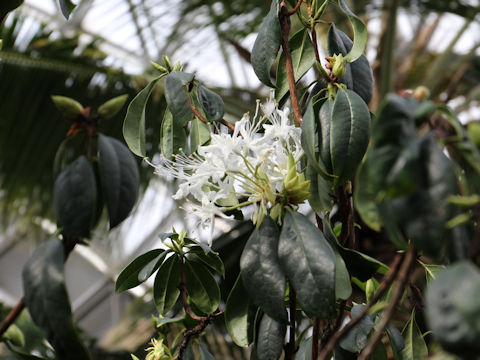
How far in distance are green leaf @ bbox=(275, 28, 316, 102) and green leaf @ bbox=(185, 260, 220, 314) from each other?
20 centimetres

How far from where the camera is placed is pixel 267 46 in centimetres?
54

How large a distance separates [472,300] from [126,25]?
9.10 feet

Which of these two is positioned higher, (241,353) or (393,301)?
(393,301)

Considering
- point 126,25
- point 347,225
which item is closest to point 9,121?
point 126,25

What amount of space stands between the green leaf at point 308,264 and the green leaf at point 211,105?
0.16 m

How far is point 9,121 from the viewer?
8.32 ft

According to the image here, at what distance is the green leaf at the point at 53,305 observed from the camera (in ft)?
1.01

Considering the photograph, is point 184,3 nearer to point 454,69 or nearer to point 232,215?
point 454,69

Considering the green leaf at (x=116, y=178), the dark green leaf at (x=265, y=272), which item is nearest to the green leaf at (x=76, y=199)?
the green leaf at (x=116, y=178)

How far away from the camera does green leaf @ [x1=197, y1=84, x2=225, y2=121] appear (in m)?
0.56

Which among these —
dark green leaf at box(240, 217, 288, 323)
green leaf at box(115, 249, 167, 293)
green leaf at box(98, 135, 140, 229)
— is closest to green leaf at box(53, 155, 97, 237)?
green leaf at box(98, 135, 140, 229)

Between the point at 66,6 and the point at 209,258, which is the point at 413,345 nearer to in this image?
the point at 209,258

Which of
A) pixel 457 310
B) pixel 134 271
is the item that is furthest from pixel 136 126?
pixel 457 310

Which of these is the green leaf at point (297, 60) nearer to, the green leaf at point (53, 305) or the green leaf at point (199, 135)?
the green leaf at point (199, 135)
